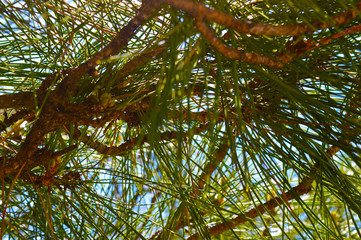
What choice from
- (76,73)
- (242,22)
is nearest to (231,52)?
(242,22)

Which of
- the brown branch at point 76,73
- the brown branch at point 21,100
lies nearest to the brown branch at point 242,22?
the brown branch at point 76,73

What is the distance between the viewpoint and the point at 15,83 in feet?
2.13

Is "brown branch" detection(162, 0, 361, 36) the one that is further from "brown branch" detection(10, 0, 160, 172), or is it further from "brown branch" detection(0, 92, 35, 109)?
"brown branch" detection(0, 92, 35, 109)

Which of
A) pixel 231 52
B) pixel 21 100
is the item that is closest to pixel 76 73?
pixel 21 100

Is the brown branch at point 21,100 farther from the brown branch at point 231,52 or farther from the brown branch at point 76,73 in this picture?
the brown branch at point 231,52

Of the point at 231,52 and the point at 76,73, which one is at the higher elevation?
the point at 76,73

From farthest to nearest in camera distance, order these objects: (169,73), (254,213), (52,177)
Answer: (254,213)
(52,177)
(169,73)

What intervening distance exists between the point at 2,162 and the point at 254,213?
1.34 ft

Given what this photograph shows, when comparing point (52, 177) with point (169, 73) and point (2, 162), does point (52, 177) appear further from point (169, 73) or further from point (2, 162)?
point (169, 73)

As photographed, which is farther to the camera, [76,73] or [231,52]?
[76,73]

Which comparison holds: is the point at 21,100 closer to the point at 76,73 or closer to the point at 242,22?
the point at 76,73

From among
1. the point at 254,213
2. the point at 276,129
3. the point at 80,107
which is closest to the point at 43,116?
the point at 80,107

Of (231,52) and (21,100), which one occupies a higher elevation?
(21,100)

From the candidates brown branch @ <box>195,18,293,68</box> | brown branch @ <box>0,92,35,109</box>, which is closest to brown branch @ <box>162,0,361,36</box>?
brown branch @ <box>195,18,293,68</box>
